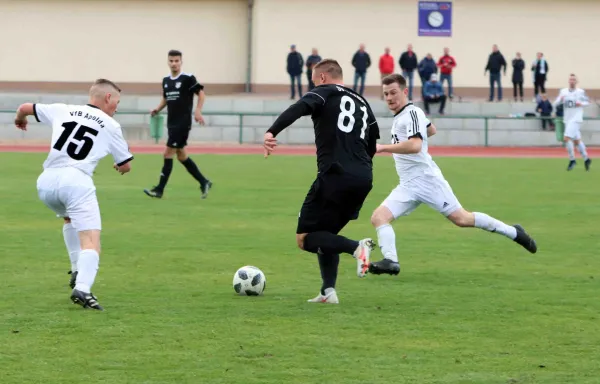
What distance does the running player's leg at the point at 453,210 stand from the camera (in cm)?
1095

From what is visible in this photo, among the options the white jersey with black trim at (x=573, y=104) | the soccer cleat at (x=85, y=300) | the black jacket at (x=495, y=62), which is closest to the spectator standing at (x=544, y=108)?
the black jacket at (x=495, y=62)

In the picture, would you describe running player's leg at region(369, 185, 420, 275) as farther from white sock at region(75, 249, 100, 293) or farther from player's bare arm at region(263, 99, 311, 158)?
white sock at region(75, 249, 100, 293)

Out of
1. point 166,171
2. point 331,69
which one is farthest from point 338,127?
point 166,171

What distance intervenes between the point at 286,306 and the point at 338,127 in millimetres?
1522

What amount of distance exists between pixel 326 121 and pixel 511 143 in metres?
29.5

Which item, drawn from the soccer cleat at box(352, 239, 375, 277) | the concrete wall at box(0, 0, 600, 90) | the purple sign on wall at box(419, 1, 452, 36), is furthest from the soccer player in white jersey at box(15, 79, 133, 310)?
the purple sign on wall at box(419, 1, 452, 36)

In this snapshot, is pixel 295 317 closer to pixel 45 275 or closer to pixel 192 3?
pixel 45 275

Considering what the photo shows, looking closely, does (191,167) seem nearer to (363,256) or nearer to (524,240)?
(524,240)

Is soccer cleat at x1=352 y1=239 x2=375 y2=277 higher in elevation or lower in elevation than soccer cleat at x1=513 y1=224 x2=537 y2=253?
higher

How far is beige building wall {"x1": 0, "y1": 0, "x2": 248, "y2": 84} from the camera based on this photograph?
4578cm

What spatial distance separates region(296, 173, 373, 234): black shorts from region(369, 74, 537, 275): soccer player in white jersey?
960 millimetres

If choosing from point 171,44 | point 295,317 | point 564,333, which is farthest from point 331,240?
point 171,44

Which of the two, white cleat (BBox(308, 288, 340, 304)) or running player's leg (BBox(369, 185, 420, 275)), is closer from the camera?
white cleat (BBox(308, 288, 340, 304))

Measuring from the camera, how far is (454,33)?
46.0 metres
